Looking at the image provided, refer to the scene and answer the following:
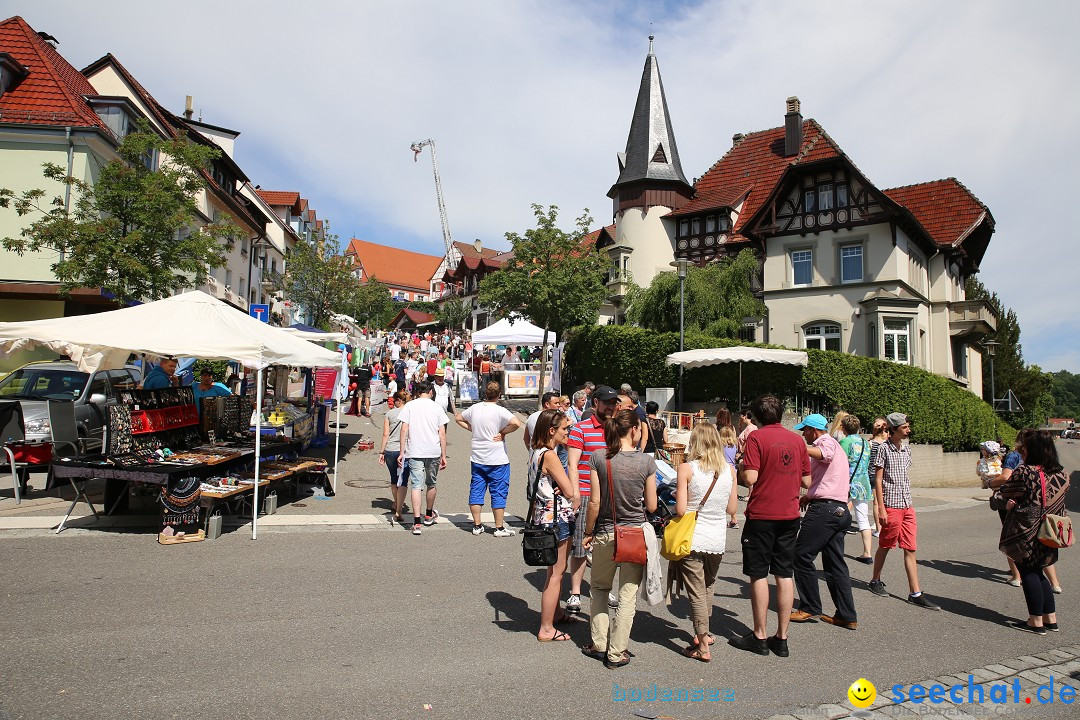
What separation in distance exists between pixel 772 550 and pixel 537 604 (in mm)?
2085

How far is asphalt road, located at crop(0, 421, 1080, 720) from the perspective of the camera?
400 centimetres

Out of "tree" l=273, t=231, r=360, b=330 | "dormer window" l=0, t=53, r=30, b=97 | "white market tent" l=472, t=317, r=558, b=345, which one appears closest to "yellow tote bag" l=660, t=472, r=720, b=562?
"white market tent" l=472, t=317, r=558, b=345

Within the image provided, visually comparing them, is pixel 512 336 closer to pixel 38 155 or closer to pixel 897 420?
pixel 38 155

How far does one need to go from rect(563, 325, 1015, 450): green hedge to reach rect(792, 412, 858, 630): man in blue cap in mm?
16163

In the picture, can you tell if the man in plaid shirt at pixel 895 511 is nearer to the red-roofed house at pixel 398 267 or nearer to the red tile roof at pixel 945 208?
the red tile roof at pixel 945 208

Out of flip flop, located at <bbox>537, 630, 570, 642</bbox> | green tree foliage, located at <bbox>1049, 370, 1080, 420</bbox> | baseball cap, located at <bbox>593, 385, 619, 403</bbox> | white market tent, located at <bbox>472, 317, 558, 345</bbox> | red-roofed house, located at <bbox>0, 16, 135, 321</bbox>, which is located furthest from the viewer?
green tree foliage, located at <bbox>1049, 370, 1080, 420</bbox>

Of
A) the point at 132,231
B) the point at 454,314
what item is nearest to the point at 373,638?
the point at 132,231

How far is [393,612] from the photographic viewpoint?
18.2 feet

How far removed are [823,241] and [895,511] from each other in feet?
83.3

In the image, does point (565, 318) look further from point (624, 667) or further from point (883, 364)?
point (624, 667)

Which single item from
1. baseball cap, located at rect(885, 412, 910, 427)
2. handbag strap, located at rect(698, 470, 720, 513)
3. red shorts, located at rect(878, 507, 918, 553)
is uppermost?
baseball cap, located at rect(885, 412, 910, 427)

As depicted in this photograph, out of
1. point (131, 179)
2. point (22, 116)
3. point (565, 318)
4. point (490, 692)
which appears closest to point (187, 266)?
point (131, 179)

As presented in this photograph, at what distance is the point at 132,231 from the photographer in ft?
55.2

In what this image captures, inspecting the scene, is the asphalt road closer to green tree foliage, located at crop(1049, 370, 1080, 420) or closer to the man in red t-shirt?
the man in red t-shirt
